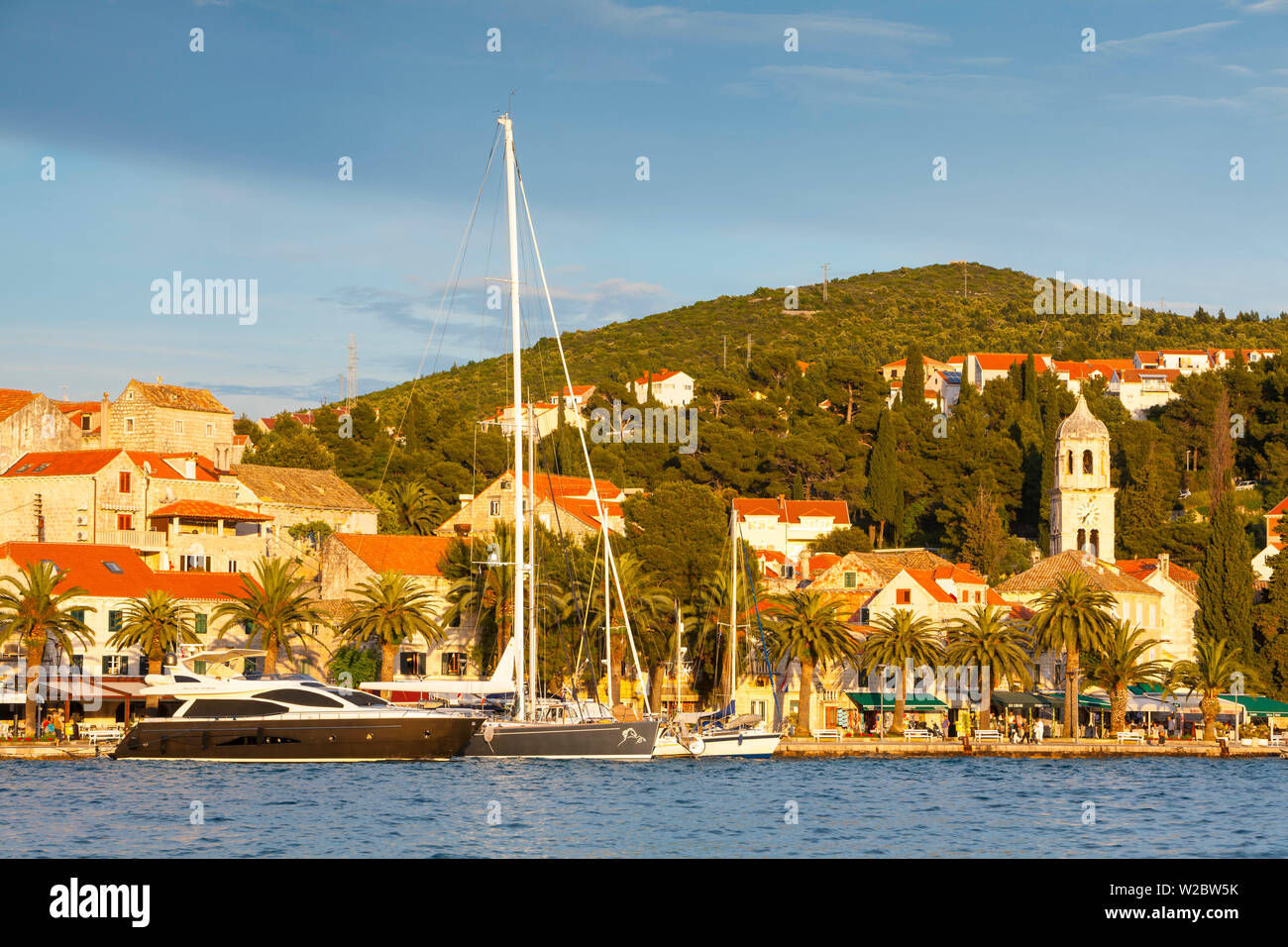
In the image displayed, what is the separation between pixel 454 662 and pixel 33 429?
3123cm

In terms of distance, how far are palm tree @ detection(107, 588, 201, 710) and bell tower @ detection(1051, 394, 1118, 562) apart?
5513cm

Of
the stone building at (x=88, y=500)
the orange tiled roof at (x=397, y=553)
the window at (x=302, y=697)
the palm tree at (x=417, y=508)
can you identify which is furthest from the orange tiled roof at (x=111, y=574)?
the palm tree at (x=417, y=508)

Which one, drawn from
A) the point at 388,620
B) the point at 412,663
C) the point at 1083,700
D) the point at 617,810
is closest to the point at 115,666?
the point at 388,620

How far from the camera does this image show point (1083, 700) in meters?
71.4

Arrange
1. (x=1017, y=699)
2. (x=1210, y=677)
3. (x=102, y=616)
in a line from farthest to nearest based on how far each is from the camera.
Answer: (x=1017, y=699)
(x=1210, y=677)
(x=102, y=616)

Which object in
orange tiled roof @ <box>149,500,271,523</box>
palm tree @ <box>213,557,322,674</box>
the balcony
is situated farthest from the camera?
orange tiled roof @ <box>149,500,271,523</box>

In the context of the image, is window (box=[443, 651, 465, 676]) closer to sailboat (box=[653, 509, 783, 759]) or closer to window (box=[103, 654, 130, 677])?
sailboat (box=[653, 509, 783, 759])

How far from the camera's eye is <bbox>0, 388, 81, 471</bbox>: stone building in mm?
82812

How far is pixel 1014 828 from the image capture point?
3447 cm

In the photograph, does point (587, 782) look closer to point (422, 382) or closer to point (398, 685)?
point (398, 685)

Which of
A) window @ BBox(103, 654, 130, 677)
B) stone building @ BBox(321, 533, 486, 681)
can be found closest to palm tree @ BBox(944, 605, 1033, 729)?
stone building @ BBox(321, 533, 486, 681)

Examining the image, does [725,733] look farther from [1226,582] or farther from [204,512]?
[1226,582]

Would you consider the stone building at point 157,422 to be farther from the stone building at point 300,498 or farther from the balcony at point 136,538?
the balcony at point 136,538
